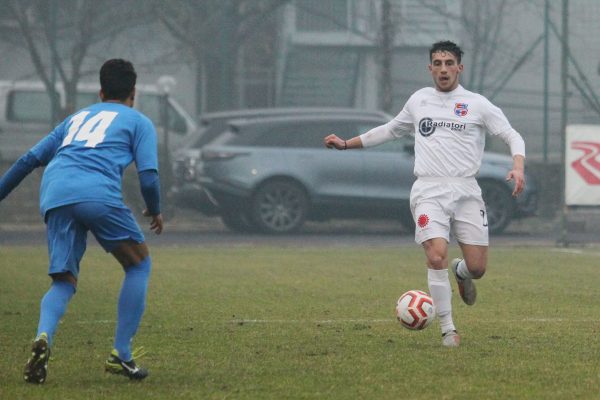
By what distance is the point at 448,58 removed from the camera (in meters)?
9.36

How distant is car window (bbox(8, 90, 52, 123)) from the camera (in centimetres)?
2689

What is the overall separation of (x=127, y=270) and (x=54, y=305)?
394 millimetres

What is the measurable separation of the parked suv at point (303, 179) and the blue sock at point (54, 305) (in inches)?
593

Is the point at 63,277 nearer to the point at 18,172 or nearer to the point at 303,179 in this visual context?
the point at 18,172

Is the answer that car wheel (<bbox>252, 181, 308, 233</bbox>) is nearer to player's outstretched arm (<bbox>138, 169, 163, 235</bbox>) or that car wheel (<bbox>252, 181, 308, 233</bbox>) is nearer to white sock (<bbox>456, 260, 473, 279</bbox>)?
white sock (<bbox>456, 260, 473, 279</bbox>)

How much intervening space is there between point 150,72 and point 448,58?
21.6 meters

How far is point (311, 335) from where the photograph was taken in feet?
31.7

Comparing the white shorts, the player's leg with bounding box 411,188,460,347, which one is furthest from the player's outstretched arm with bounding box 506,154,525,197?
the player's leg with bounding box 411,188,460,347

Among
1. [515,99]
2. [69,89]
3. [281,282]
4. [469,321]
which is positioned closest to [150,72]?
[69,89]

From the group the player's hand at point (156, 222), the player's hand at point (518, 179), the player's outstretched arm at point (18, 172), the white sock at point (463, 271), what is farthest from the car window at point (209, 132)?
the player's hand at point (156, 222)

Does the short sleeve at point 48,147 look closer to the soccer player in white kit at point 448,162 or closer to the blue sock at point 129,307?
the blue sock at point 129,307

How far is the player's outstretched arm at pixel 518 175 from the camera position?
9.03 metres

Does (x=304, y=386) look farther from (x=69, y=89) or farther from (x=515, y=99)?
(x=515, y=99)

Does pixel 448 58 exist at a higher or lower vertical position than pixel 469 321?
higher
